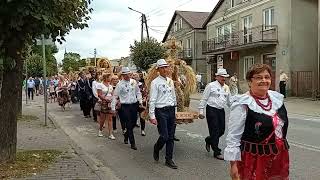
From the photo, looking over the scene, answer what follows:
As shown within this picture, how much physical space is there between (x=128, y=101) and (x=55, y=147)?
6.19 feet

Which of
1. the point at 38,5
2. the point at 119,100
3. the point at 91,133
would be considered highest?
the point at 38,5

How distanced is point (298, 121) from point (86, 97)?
7660 millimetres

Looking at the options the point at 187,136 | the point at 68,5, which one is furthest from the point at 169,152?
the point at 187,136

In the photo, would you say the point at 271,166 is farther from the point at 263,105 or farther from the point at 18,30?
the point at 18,30

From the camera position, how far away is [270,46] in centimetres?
3891

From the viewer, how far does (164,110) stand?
31.9 ft

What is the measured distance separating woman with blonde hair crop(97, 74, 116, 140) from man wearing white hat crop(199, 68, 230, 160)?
393 cm

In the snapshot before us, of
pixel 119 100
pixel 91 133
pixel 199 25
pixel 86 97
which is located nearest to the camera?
pixel 119 100

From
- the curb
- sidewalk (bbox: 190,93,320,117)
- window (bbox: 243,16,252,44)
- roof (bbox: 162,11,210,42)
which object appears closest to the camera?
the curb

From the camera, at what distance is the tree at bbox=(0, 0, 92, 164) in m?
7.82

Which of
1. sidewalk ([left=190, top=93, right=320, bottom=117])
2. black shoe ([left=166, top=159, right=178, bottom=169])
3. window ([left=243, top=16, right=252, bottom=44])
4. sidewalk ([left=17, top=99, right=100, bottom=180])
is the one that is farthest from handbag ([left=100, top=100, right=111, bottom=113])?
window ([left=243, top=16, right=252, bottom=44])

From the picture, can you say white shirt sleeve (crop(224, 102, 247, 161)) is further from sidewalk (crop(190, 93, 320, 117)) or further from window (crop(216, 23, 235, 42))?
window (crop(216, 23, 235, 42))

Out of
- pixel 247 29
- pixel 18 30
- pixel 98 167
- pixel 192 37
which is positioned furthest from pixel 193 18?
pixel 18 30

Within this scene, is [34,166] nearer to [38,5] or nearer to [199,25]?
[38,5]
